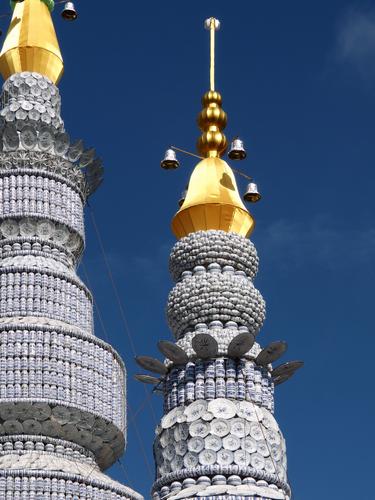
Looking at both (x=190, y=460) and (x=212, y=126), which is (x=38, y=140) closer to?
(x=212, y=126)

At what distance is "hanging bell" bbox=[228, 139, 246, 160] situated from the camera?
29.9m

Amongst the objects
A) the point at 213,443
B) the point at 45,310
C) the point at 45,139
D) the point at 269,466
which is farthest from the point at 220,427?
the point at 45,139

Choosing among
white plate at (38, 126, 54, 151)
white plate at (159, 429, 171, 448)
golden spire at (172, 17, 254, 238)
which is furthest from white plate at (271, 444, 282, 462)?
white plate at (38, 126, 54, 151)

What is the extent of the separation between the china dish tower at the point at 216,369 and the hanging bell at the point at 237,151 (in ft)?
3.09

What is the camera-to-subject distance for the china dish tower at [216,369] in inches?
1001

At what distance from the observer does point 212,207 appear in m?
28.5

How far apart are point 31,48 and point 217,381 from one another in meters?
10.7

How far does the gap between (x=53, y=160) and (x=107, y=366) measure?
505cm

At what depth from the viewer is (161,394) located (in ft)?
89.0

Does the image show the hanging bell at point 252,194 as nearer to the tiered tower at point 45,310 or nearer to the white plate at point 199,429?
the tiered tower at point 45,310

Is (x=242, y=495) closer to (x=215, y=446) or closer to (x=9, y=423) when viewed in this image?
(x=215, y=446)

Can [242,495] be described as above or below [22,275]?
below

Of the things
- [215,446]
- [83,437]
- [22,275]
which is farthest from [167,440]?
[22,275]

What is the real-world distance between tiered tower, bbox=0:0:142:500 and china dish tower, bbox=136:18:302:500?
205 centimetres
